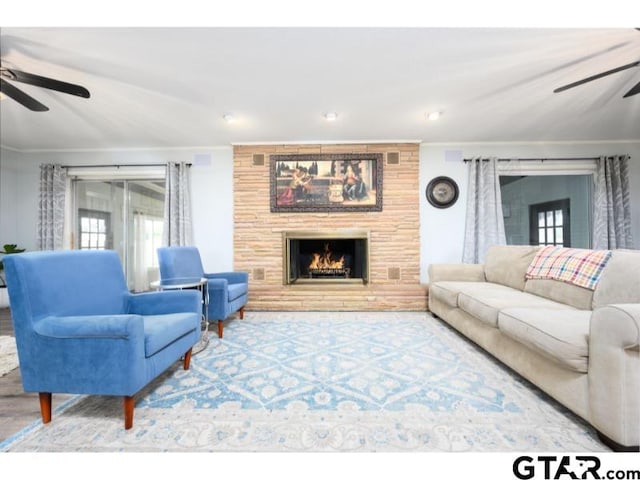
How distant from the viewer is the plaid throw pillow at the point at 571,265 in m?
1.92

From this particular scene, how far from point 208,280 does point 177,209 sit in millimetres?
1807

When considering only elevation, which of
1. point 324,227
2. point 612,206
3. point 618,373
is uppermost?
point 612,206

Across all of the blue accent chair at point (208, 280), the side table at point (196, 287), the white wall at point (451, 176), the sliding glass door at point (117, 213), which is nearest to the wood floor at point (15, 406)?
the side table at point (196, 287)

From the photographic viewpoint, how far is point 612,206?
3.75 metres

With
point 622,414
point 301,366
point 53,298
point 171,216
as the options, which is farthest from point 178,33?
point 622,414

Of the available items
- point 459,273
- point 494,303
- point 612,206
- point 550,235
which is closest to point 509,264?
point 459,273

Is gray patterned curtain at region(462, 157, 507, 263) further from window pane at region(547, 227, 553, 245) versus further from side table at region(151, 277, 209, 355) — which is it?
side table at region(151, 277, 209, 355)

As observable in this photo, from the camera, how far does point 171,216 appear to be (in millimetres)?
3936

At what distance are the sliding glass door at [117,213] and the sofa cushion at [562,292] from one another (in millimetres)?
4907

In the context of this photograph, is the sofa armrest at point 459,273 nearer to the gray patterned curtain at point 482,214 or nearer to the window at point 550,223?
the gray patterned curtain at point 482,214

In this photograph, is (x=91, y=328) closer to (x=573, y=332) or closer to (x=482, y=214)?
(x=573, y=332)

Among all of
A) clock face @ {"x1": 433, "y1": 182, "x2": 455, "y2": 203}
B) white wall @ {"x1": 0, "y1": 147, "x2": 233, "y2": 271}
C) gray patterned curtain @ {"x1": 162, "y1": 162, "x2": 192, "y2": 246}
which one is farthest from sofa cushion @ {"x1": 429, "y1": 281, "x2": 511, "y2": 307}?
gray patterned curtain @ {"x1": 162, "y1": 162, "x2": 192, "y2": 246}
